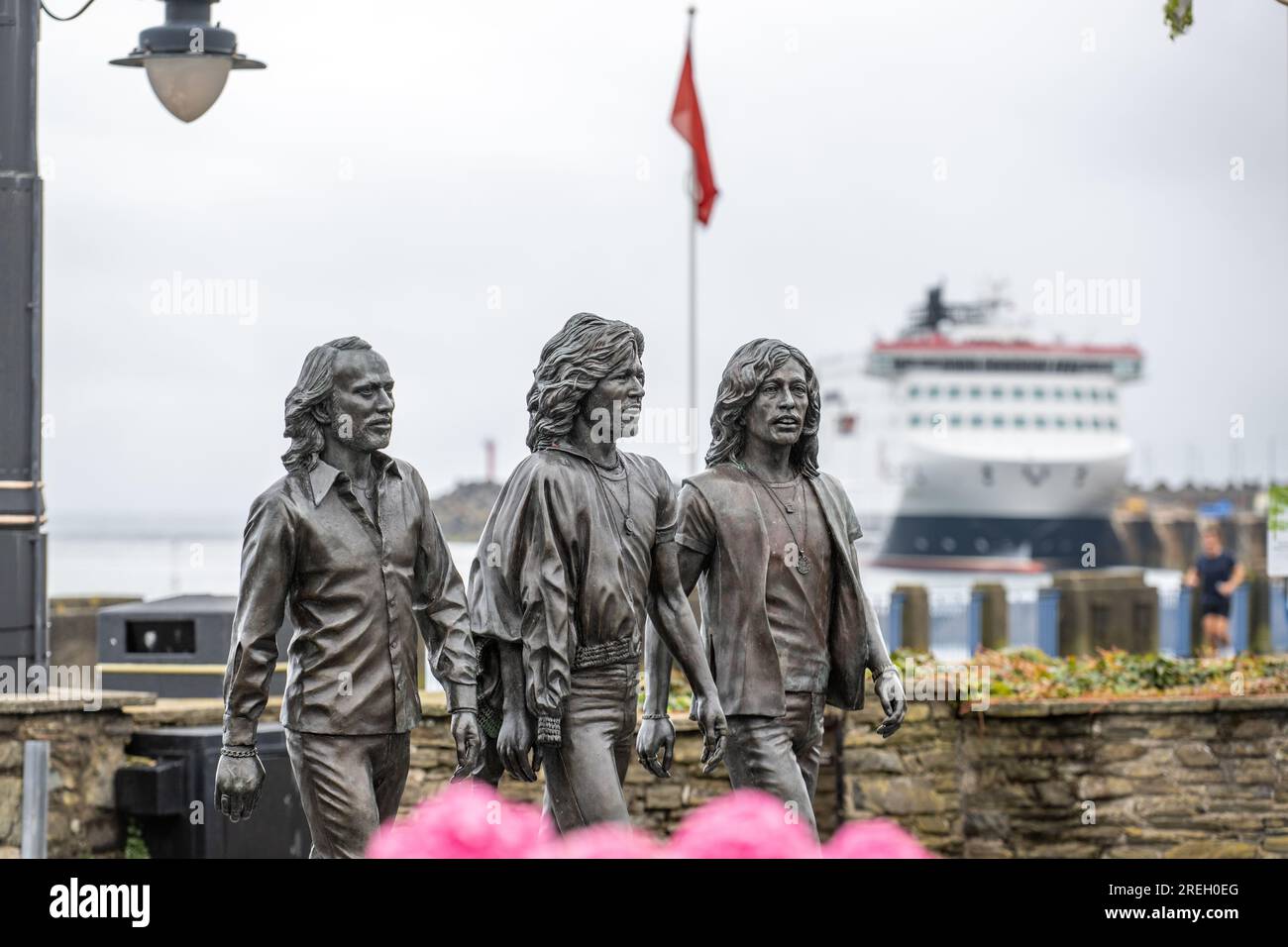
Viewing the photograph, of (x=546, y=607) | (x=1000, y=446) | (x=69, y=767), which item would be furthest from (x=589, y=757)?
(x=1000, y=446)

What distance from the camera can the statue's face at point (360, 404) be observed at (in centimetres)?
686

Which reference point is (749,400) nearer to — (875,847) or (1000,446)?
(875,847)

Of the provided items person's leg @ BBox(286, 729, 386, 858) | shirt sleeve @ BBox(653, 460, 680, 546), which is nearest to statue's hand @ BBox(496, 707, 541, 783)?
person's leg @ BBox(286, 729, 386, 858)

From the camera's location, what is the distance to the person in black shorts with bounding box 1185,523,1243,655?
18.9 metres

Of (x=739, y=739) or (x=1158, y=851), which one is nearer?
(x=739, y=739)

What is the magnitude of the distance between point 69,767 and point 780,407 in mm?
4213

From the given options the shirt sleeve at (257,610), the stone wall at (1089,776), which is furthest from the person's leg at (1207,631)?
the shirt sleeve at (257,610)

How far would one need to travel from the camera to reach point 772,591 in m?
7.65

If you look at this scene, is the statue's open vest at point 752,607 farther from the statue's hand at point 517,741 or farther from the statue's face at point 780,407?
the statue's hand at point 517,741

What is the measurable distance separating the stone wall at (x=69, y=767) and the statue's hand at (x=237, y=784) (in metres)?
3.31

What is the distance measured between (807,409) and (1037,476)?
61.7m
